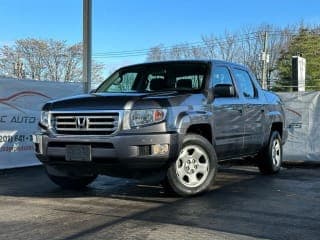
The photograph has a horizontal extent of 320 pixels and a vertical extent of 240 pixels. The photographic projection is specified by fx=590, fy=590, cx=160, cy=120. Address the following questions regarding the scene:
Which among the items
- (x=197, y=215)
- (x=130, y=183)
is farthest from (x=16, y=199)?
(x=197, y=215)

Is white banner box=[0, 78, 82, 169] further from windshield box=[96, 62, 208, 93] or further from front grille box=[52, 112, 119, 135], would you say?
front grille box=[52, 112, 119, 135]

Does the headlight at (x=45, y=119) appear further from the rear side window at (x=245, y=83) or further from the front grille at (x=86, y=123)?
the rear side window at (x=245, y=83)

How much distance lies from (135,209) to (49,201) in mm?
1305

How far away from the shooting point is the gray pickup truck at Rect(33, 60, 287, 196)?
732 centimetres

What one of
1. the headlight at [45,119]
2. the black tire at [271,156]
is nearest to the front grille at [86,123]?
the headlight at [45,119]

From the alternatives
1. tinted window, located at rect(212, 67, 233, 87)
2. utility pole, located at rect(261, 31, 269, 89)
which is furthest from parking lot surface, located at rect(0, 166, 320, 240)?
utility pole, located at rect(261, 31, 269, 89)

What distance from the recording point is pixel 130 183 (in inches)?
367

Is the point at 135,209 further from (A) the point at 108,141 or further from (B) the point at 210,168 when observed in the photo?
(B) the point at 210,168

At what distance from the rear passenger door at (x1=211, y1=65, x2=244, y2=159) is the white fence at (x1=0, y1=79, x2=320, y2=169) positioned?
3948 millimetres

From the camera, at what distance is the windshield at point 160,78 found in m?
8.48

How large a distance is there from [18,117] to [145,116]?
4.39 metres

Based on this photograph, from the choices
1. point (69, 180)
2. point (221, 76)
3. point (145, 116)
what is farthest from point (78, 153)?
point (221, 76)

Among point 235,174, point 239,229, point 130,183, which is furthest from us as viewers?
point 235,174

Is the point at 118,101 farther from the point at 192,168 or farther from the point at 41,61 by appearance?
the point at 41,61
